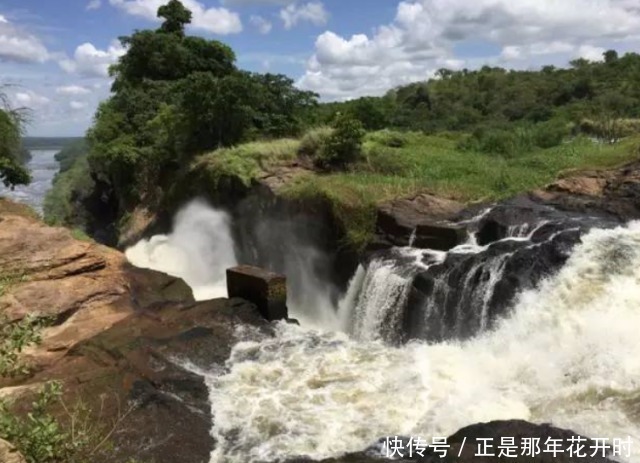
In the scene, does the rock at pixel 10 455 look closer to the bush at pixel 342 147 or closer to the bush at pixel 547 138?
the bush at pixel 342 147

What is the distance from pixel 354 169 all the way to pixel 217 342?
808 centimetres

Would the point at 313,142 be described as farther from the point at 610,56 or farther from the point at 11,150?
the point at 610,56

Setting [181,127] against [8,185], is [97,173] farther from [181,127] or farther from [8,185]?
[8,185]

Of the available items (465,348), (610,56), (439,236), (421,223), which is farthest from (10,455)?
(610,56)

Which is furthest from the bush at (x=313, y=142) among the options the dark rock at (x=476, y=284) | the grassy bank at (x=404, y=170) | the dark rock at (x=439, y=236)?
the dark rock at (x=476, y=284)

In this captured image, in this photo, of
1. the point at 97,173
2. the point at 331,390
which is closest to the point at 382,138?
the point at 331,390

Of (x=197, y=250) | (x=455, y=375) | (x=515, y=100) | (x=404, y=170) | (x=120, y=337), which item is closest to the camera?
(x=455, y=375)

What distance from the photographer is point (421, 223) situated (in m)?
11.6

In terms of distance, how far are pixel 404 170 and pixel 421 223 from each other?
452 centimetres

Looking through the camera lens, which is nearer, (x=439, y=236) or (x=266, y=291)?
(x=266, y=291)

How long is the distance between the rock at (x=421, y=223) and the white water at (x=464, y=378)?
2.17m

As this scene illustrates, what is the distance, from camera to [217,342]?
32.0 ft

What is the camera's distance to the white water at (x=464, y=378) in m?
7.07

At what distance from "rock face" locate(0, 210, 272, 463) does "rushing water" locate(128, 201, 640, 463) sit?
1.40 ft
